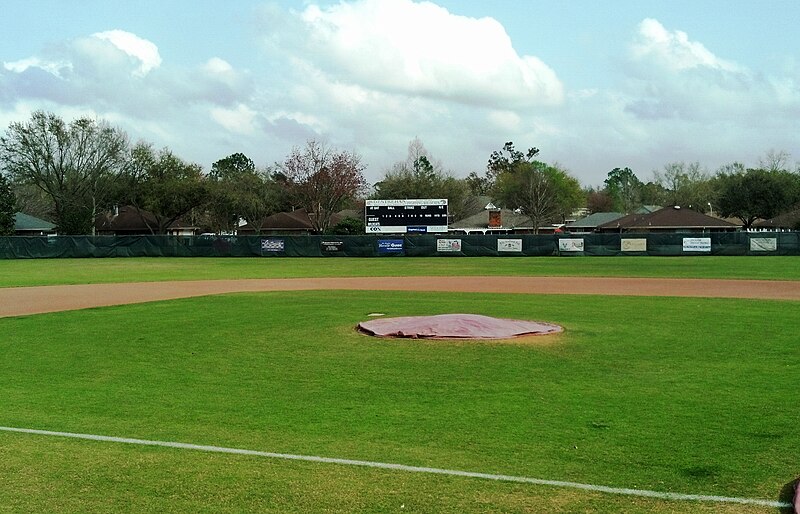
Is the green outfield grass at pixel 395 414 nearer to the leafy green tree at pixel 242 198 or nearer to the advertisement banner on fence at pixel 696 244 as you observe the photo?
the advertisement banner on fence at pixel 696 244

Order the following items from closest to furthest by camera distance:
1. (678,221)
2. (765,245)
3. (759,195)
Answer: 1. (765,245)
2. (678,221)
3. (759,195)

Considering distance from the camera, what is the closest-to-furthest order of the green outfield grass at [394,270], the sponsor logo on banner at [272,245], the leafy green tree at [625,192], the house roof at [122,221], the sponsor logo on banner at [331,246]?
the green outfield grass at [394,270] < the sponsor logo on banner at [331,246] < the sponsor logo on banner at [272,245] < the house roof at [122,221] < the leafy green tree at [625,192]

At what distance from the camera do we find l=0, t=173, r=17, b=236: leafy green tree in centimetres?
7794

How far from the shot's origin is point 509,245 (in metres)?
57.9

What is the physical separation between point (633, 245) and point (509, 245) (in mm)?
8720

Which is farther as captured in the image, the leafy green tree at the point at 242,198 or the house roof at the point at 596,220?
the house roof at the point at 596,220

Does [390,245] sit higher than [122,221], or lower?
lower

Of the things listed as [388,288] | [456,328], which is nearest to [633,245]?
[388,288]

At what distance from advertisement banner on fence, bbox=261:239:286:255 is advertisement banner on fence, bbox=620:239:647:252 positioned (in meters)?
25.1

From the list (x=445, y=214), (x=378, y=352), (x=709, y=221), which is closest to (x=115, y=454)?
(x=378, y=352)

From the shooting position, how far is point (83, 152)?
8919cm

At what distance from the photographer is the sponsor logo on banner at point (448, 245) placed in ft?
192

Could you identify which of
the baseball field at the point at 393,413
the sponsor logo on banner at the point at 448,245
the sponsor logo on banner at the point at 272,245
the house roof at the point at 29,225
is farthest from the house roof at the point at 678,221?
the baseball field at the point at 393,413

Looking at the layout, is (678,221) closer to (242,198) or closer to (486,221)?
(486,221)
